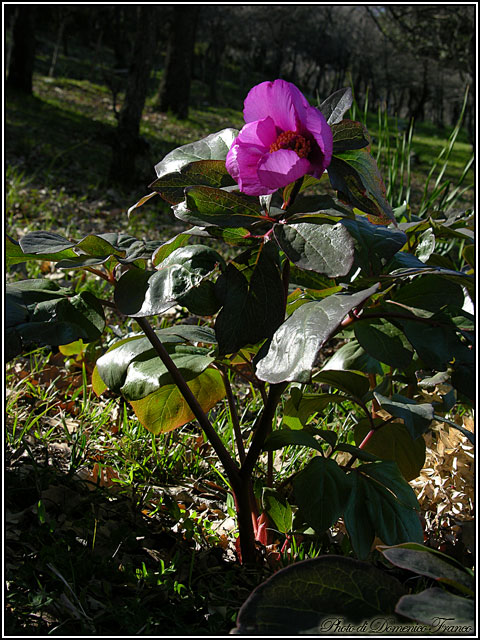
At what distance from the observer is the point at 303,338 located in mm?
774

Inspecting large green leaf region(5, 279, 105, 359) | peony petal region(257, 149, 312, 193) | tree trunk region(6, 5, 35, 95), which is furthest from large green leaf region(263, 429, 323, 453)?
tree trunk region(6, 5, 35, 95)

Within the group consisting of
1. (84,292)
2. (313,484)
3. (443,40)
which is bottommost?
(313,484)

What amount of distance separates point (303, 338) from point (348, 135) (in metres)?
0.35

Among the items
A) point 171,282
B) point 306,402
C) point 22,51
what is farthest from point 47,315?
point 22,51

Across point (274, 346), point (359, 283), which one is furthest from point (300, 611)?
point (359, 283)

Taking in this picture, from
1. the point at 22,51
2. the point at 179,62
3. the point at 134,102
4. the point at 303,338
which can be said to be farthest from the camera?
the point at 179,62

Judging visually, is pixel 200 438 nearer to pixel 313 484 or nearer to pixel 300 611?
pixel 313 484

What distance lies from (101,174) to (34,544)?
4.94 metres

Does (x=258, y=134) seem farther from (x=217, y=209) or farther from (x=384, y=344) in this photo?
(x=384, y=344)

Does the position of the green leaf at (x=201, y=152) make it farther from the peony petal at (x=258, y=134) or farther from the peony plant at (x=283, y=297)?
the peony petal at (x=258, y=134)

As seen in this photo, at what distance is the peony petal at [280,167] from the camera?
30.8 inches

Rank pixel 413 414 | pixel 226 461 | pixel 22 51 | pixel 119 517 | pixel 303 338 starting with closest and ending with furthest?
pixel 303 338, pixel 413 414, pixel 226 461, pixel 119 517, pixel 22 51

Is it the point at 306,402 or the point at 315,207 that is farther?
the point at 306,402

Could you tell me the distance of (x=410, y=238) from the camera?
1.45 m
